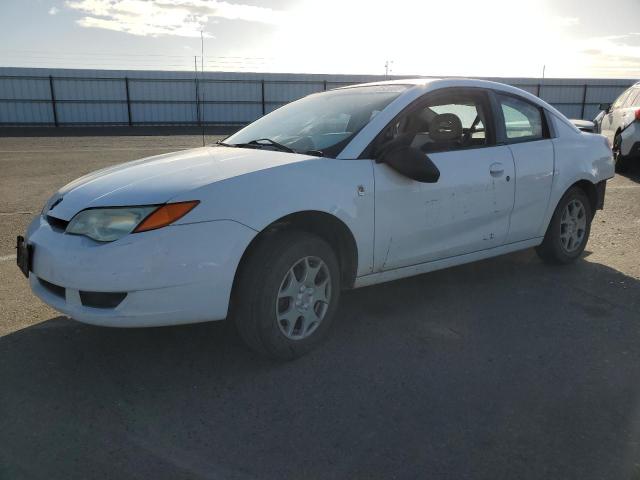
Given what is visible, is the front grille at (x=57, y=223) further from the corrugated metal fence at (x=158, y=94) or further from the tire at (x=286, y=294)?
the corrugated metal fence at (x=158, y=94)

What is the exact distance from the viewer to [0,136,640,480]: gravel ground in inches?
90.9

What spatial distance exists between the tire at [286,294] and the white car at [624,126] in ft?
27.5

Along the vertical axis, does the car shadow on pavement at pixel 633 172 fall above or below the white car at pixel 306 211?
below

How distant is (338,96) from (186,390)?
93.8 inches

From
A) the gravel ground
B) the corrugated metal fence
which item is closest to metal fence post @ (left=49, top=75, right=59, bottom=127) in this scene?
the corrugated metal fence

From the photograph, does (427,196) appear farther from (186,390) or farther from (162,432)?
(162,432)

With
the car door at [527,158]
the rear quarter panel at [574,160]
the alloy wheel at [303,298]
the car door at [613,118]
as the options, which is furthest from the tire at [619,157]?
the alloy wheel at [303,298]

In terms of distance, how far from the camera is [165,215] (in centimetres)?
272

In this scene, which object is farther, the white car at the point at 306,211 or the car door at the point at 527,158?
the car door at the point at 527,158

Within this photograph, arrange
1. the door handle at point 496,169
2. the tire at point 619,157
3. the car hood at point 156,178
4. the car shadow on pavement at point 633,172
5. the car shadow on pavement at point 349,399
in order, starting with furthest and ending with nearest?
the tire at point 619,157, the car shadow on pavement at point 633,172, the door handle at point 496,169, the car hood at point 156,178, the car shadow on pavement at point 349,399

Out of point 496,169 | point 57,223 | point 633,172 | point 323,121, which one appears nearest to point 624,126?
point 633,172

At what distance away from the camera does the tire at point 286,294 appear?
292 centimetres

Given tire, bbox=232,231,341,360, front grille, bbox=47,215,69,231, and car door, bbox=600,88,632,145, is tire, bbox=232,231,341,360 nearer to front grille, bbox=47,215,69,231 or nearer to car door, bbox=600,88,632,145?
front grille, bbox=47,215,69,231

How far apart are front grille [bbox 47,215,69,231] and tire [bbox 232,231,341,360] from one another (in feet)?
3.13
